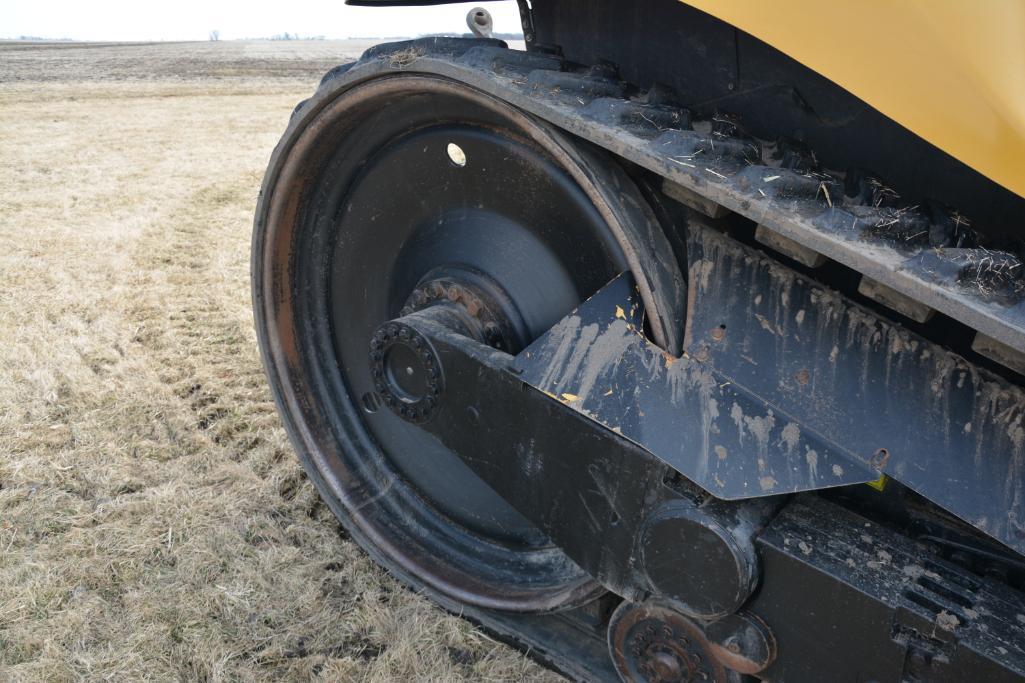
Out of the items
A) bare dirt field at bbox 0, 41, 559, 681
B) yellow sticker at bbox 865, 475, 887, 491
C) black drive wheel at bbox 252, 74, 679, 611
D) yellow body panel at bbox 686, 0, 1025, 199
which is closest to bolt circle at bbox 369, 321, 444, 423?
black drive wheel at bbox 252, 74, 679, 611

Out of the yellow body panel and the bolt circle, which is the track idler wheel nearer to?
the bolt circle

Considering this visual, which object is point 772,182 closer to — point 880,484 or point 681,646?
point 880,484

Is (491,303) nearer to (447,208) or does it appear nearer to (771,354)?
(447,208)

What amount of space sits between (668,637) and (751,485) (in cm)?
42

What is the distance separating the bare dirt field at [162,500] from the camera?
89.2 inches

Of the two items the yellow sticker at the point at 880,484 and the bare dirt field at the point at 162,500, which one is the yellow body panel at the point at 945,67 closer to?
the yellow sticker at the point at 880,484

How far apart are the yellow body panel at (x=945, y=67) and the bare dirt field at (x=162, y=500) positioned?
5.29 feet

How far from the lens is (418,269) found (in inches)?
88.8

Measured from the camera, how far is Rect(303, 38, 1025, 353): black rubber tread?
109cm

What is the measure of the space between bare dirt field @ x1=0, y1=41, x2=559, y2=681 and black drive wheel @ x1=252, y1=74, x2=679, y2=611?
20 cm

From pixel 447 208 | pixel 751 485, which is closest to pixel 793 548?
pixel 751 485

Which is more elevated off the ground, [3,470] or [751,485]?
[751,485]

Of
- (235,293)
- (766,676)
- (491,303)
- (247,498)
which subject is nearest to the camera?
(766,676)

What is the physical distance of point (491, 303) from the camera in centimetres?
203
